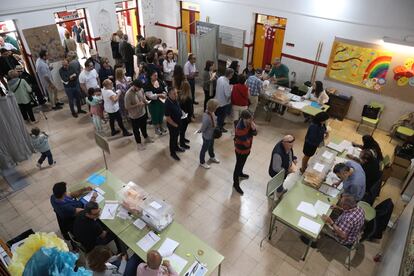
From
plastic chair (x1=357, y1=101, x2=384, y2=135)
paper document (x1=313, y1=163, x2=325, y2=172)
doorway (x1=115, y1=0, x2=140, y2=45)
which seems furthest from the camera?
doorway (x1=115, y1=0, x2=140, y2=45)

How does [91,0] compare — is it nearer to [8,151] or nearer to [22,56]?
[22,56]

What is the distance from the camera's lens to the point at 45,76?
852cm

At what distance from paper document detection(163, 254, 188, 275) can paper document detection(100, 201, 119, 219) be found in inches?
46.9

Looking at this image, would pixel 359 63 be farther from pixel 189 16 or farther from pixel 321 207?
pixel 189 16

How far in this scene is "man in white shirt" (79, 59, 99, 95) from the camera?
7902 millimetres

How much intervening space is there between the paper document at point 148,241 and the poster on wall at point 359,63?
737 centimetres

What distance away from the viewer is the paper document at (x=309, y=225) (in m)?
4.55

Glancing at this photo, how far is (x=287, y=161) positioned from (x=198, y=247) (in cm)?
230

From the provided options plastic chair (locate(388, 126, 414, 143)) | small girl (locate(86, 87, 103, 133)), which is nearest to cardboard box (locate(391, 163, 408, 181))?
plastic chair (locate(388, 126, 414, 143))

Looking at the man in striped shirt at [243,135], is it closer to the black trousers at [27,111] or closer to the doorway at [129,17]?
the black trousers at [27,111]

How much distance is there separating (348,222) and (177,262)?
2607 mm

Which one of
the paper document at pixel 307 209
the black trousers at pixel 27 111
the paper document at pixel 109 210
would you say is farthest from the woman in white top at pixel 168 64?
the paper document at pixel 307 209

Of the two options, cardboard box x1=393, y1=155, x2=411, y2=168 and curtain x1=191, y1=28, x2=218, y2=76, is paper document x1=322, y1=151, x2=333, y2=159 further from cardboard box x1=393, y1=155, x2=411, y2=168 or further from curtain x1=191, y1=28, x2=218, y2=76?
curtain x1=191, y1=28, x2=218, y2=76

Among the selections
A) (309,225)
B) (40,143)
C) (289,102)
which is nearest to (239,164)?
(309,225)
